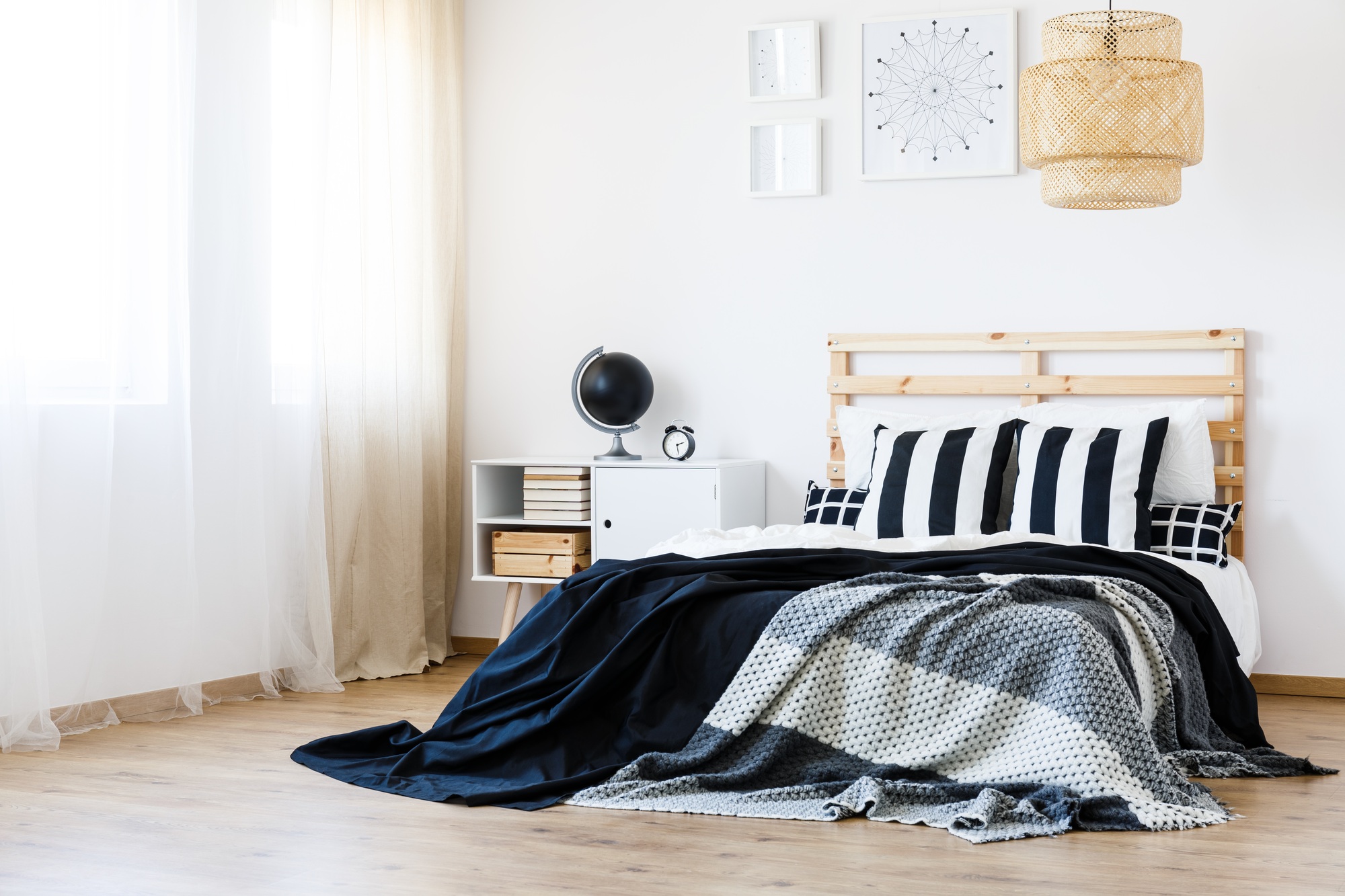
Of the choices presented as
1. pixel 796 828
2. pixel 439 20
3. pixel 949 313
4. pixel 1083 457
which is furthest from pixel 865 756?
pixel 439 20

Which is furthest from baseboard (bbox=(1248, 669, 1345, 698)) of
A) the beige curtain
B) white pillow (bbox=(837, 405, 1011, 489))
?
the beige curtain

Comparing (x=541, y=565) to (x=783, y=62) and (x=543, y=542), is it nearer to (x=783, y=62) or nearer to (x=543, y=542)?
(x=543, y=542)

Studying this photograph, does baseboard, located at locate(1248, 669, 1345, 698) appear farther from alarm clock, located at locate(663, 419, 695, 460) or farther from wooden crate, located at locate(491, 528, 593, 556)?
wooden crate, located at locate(491, 528, 593, 556)

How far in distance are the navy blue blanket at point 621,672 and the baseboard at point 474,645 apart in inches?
68.5

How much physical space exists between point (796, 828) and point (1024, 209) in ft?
8.38

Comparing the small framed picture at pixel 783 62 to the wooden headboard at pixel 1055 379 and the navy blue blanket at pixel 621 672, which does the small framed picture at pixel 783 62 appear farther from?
the navy blue blanket at pixel 621 672

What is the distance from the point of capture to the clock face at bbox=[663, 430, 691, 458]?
4.56 metres

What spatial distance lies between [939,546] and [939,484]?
0.59 meters

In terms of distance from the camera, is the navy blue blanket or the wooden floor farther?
the navy blue blanket

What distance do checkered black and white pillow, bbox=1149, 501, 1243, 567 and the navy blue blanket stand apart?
2.13 ft

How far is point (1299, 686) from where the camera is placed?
411 centimetres

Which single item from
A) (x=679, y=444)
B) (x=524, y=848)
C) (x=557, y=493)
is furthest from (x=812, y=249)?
(x=524, y=848)

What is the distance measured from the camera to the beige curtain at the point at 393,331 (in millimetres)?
4324

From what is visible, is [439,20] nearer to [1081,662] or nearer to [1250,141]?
[1250,141]
